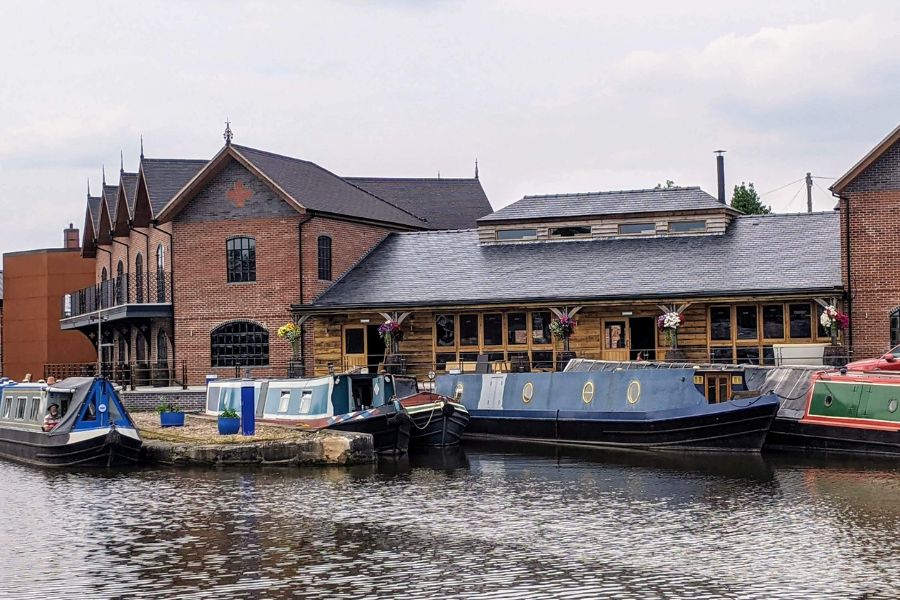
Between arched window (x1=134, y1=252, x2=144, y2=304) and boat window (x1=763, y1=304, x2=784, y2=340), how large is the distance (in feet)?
71.2

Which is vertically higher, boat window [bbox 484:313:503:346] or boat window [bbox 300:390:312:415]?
boat window [bbox 484:313:503:346]

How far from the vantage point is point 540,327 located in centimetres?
4094

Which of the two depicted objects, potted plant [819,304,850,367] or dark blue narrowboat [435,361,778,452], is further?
potted plant [819,304,850,367]

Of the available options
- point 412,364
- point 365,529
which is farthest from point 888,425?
point 412,364

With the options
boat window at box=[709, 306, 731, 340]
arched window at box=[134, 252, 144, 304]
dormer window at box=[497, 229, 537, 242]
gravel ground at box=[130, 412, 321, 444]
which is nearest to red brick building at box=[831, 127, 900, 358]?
boat window at box=[709, 306, 731, 340]

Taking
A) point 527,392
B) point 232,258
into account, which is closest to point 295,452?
point 527,392

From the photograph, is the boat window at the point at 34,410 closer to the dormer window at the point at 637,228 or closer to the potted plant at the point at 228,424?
the potted plant at the point at 228,424

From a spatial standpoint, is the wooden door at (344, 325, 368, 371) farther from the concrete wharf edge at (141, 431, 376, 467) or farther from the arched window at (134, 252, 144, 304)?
the concrete wharf edge at (141, 431, 376, 467)

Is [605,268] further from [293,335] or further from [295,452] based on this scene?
[295,452]

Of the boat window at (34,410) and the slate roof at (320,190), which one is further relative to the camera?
the slate roof at (320,190)

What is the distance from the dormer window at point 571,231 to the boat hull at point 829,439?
47.0 ft

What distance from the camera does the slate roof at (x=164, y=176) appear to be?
152ft

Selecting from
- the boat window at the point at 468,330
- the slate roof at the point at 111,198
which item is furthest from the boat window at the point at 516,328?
the slate roof at the point at 111,198

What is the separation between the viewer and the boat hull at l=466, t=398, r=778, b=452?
30.4 metres
